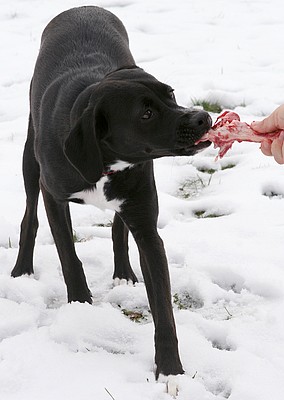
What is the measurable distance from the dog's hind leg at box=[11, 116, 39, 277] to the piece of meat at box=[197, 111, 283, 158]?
1161 mm

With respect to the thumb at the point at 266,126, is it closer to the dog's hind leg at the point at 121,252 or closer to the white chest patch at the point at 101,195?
the white chest patch at the point at 101,195

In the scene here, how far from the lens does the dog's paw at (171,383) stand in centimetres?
290

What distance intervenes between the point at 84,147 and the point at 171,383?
100 centimetres

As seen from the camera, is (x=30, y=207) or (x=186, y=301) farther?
(x=30, y=207)

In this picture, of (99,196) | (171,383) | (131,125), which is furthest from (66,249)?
(171,383)

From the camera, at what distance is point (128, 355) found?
317 cm

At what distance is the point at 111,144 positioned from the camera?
10.3ft

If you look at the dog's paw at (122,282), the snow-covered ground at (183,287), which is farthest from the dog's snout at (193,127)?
the dog's paw at (122,282)

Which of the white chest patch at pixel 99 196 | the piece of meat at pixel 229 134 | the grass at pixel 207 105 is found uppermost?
the piece of meat at pixel 229 134

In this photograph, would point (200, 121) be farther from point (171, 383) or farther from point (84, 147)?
point (171, 383)

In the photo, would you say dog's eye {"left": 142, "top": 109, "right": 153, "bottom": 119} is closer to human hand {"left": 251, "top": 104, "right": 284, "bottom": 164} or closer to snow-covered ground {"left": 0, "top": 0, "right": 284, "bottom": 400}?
human hand {"left": 251, "top": 104, "right": 284, "bottom": 164}

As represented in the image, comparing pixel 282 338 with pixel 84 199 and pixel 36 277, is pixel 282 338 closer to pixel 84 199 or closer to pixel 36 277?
pixel 84 199

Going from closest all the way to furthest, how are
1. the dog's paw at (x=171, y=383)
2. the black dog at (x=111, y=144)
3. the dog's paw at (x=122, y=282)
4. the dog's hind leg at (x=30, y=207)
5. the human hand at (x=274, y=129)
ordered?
the dog's paw at (x=171, y=383) < the black dog at (x=111, y=144) < the human hand at (x=274, y=129) < the dog's paw at (x=122, y=282) < the dog's hind leg at (x=30, y=207)

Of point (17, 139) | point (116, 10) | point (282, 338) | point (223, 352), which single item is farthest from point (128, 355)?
point (116, 10)
